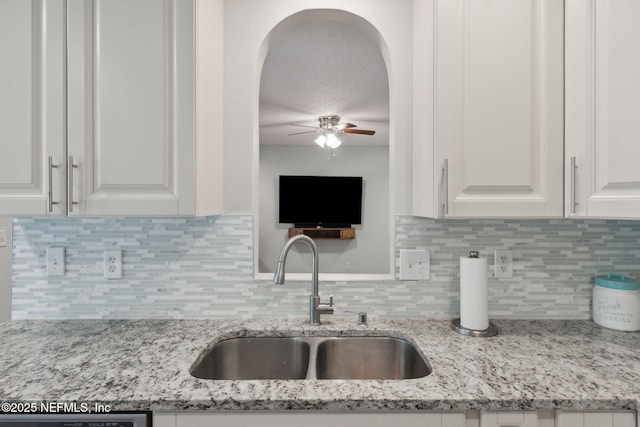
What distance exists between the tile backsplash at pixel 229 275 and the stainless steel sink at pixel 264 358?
0.14m

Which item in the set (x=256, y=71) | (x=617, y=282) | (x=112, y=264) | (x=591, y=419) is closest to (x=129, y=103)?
(x=256, y=71)

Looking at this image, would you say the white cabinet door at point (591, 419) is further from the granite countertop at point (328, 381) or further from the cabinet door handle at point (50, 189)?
the cabinet door handle at point (50, 189)

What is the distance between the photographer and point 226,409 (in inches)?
33.5

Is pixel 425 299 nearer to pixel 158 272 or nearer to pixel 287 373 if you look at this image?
pixel 287 373

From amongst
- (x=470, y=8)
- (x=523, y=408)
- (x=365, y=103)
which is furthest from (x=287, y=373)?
(x=365, y=103)

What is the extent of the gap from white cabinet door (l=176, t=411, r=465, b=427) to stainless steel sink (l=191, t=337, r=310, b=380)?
0.39 meters

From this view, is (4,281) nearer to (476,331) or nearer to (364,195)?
(476,331)

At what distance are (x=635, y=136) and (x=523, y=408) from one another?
2.79 feet

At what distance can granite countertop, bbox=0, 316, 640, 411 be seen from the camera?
2.77 feet

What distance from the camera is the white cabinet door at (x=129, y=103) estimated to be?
3.67ft

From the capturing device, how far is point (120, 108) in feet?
3.69

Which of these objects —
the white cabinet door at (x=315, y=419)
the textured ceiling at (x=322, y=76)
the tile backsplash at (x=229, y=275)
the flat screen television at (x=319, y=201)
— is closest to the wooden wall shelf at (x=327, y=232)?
the flat screen television at (x=319, y=201)

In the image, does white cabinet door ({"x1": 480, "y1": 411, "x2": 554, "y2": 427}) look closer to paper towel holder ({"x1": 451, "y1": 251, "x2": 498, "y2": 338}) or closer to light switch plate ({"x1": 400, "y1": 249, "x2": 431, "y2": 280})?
paper towel holder ({"x1": 451, "y1": 251, "x2": 498, "y2": 338})

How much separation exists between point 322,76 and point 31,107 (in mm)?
2373
